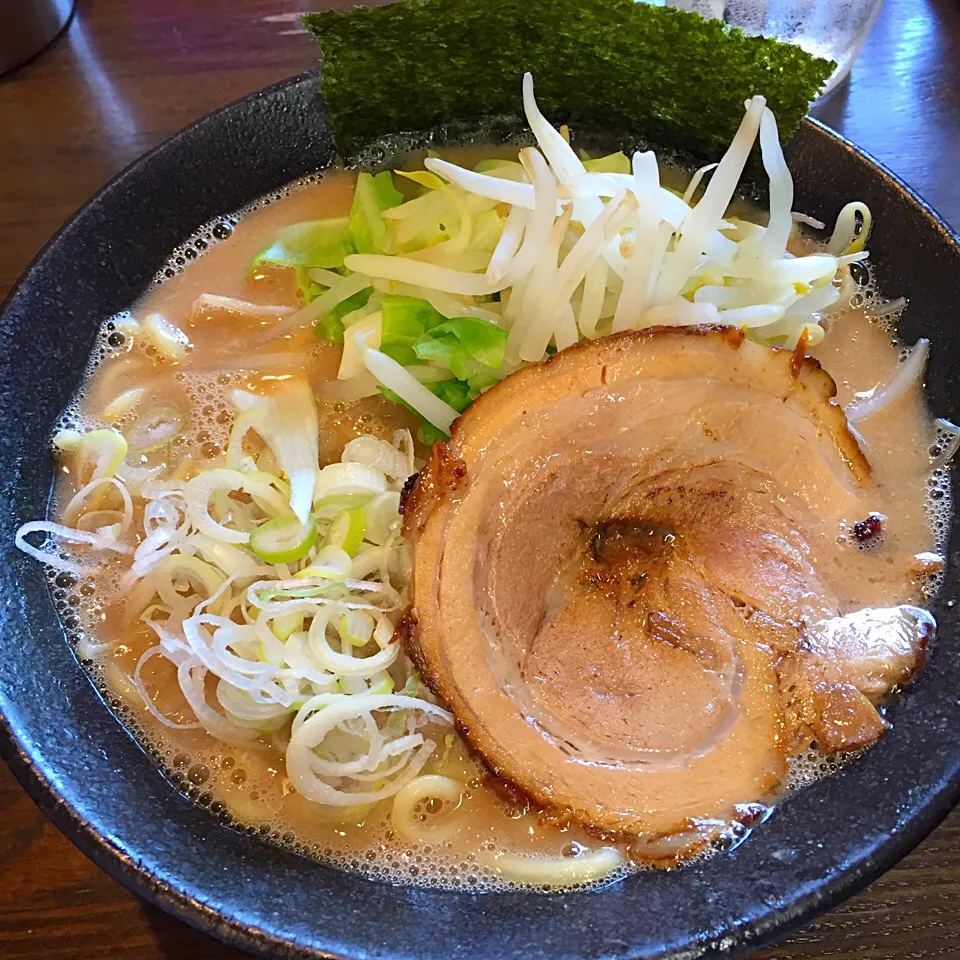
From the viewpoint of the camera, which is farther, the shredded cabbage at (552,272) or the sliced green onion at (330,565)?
the shredded cabbage at (552,272)

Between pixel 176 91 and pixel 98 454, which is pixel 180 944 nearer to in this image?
pixel 98 454

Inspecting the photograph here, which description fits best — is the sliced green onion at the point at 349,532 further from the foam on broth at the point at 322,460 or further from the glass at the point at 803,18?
the glass at the point at 803,18

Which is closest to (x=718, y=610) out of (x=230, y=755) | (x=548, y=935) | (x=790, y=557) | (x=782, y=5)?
(x=790, y=557)

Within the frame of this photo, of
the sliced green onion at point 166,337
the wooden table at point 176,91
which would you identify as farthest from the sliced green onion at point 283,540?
the wooden table at point 176,91

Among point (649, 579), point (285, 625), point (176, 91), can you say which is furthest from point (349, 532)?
point (176, 91)

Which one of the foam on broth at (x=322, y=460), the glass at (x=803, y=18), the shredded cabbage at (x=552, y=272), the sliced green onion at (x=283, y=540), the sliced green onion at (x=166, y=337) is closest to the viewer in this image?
the foam on broth at (x=322, y=460)

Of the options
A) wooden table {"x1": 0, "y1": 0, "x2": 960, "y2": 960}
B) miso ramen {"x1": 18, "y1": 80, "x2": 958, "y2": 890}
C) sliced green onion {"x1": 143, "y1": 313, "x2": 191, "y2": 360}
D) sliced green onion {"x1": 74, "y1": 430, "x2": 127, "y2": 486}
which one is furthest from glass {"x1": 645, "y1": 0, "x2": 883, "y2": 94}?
sliced green onion {"x1": 74, "y1": 430, "x2": 127, "y2": 486}

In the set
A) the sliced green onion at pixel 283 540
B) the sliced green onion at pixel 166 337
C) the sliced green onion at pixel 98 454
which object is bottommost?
the sliced green onion at pixel 283 540
